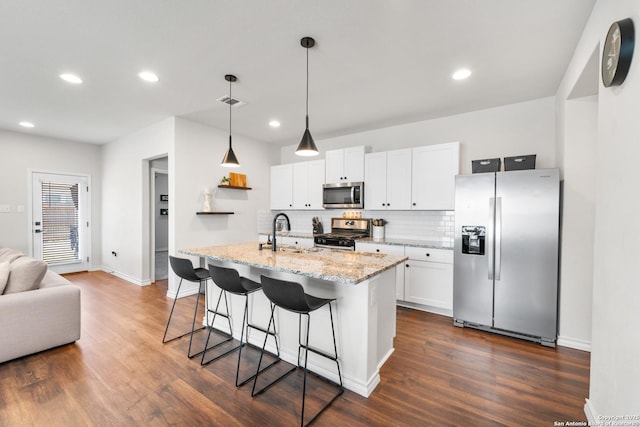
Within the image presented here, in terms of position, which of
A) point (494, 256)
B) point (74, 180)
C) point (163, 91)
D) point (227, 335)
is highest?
point (163, 91)

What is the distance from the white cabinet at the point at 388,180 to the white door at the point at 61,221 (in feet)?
18.7

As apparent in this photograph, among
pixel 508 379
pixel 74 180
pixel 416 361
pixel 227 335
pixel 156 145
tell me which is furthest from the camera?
pixel 74 180

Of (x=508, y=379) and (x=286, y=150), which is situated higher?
(x=286, y=150)

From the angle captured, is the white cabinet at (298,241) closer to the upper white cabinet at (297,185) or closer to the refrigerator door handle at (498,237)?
the upper white cabinet at (297,185)

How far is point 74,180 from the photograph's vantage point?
575cm

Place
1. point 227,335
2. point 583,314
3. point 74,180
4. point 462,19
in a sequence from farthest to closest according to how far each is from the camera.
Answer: point 74,180 < point 227,335 < point 583,314 < point 462,19

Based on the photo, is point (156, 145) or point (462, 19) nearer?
point (462, 19)

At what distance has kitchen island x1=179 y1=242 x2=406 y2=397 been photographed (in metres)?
2.03

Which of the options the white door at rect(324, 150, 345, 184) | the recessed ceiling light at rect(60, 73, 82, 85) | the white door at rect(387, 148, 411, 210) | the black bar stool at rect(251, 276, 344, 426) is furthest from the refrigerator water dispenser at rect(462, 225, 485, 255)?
the recessed ceiling light at rect(60, 73, 82, 85)

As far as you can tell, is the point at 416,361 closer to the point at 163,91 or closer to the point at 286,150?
the point at 163,91

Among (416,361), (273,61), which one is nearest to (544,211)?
(416,361)

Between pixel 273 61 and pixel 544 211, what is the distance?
2.91 m

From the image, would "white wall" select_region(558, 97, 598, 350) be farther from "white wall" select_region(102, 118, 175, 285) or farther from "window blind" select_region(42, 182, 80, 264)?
"window blind" select_region(42, 182, 80, 264)

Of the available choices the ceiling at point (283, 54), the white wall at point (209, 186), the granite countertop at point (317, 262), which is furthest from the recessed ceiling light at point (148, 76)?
the granite countertop at point (317, 262)
